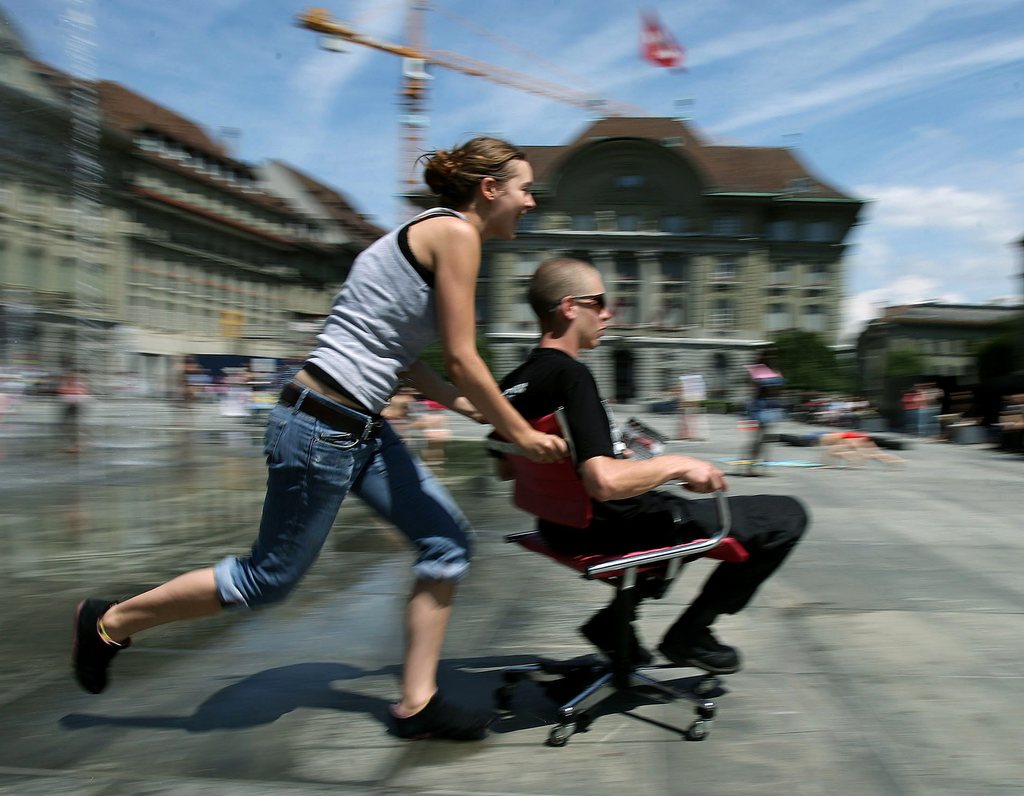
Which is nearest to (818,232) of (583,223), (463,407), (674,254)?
(674,254)

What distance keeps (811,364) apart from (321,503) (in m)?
61.9

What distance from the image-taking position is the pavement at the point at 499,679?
8.58 feet

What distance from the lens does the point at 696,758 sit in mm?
2723

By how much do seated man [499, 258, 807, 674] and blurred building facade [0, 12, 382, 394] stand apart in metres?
8.07

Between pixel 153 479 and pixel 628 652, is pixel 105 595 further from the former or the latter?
pixel 153 479

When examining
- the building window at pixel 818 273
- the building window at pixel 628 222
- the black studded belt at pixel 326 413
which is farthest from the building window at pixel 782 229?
the black studded belt at pixel 326 413

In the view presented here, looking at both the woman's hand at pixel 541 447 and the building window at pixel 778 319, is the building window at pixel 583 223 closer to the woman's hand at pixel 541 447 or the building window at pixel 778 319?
the building window at pixel 778 319

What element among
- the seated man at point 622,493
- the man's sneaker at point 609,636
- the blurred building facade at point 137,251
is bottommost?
the man's sneaker at point 609,636

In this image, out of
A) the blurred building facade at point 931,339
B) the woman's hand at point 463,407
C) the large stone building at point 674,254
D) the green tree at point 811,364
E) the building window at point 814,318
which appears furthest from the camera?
the building window at point 814,318

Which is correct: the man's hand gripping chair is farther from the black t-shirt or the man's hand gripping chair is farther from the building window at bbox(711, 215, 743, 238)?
the building window at bbox(711, 215, 743, 238)

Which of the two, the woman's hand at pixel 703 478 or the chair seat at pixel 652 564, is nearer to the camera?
the woman's hand at pixel 703 478

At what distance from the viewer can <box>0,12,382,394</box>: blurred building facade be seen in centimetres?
987

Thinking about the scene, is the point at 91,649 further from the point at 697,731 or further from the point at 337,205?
the point at 337,205

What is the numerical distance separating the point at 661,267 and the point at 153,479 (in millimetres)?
62784
